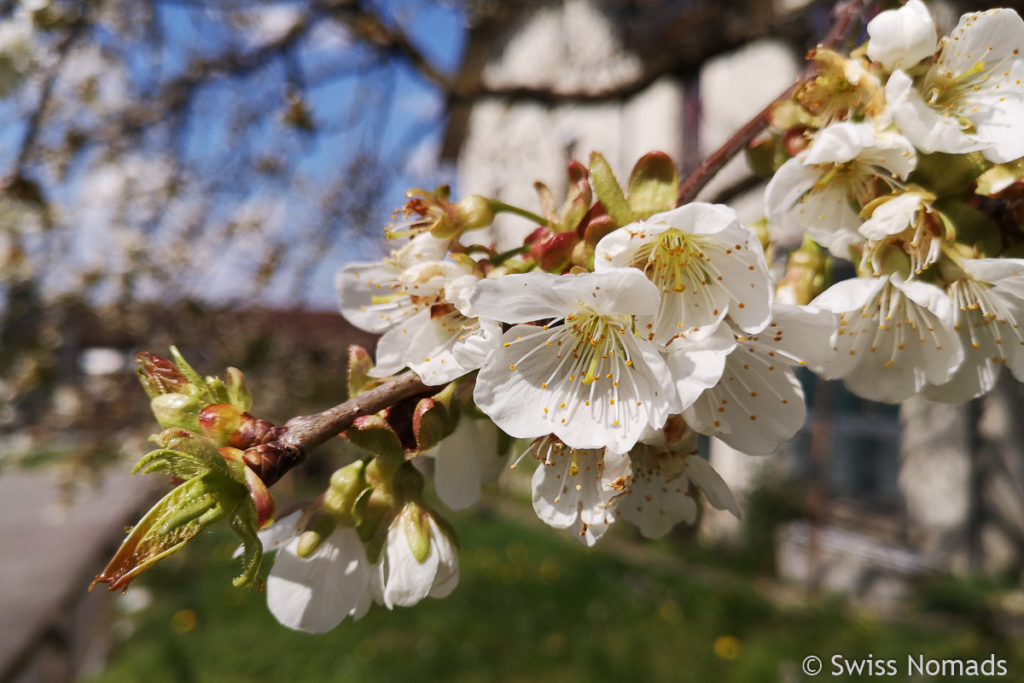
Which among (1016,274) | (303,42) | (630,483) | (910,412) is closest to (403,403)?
(630,483)

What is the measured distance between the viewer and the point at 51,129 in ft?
11.4

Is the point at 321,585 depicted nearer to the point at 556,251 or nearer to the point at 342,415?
the point at 342,415

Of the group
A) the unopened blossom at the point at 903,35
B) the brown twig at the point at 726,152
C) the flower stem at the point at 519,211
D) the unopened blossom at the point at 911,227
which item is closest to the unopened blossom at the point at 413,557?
the flower stem at the point at 519,211

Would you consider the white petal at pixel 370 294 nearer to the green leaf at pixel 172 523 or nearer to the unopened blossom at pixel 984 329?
the green leaf at pixel 172 523

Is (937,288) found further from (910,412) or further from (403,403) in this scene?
(910,412)

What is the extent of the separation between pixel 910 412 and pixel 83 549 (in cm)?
724

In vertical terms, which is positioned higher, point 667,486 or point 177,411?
point 177,411

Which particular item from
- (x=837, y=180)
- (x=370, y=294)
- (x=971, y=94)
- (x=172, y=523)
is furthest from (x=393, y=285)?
(x=971, y=94)

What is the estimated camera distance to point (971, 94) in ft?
2.52

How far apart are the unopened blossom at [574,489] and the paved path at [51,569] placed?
1.25 meters

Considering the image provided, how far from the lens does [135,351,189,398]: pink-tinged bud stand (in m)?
0.69

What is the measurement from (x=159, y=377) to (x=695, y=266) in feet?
2.00

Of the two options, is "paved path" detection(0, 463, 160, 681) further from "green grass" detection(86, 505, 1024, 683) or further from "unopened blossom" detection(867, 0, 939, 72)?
"unopened blossom" detection(867, 0, 939, 72)

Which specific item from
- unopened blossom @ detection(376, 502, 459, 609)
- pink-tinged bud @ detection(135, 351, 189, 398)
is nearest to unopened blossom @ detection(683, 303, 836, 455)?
unopened blossom @ detection(376, 502, 459, 609)
